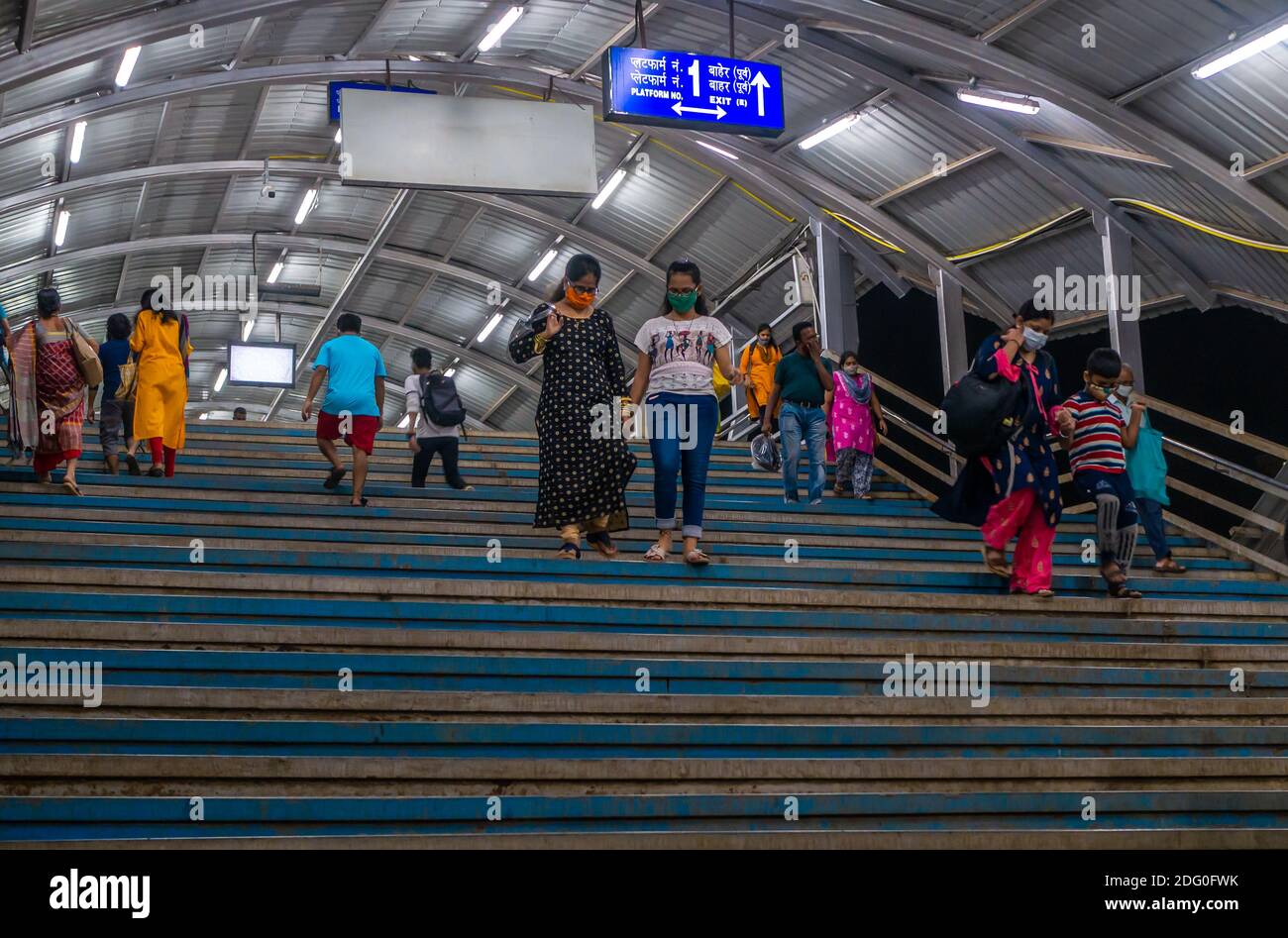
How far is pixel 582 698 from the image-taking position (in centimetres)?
611

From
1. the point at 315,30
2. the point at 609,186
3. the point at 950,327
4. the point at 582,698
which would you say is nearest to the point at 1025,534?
the point at 582,698

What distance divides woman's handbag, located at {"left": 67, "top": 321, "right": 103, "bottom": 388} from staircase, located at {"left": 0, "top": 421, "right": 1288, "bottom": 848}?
117 centimetres

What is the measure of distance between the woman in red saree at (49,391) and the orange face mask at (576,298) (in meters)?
3.62

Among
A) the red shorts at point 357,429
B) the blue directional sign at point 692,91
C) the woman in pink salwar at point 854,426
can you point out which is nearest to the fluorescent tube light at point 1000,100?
the blue directional sign at point 692,91

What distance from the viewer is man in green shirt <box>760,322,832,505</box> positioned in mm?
11312

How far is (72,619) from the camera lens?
641cm

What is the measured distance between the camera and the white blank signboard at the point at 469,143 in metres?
16.7

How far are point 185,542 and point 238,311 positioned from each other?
25428 millimetres

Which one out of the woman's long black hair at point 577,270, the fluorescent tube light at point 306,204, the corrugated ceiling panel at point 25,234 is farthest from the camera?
the fluorescent tube light at point 306,204

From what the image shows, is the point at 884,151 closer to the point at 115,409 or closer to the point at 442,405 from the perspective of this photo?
the point at 442,405

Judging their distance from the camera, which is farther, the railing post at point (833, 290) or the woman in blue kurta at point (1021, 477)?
the railing post at point (833, 290)

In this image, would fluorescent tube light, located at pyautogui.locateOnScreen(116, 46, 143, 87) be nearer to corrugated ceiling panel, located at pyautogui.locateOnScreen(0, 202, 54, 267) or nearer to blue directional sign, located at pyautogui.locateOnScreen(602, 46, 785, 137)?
corrugated ceiling panel, located at pyautogui.locateOnScreen(0, 202, 54, 267)

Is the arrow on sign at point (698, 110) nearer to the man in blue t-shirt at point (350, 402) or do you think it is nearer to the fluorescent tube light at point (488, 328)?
the man in blue t-shirt at point (350, 402)
